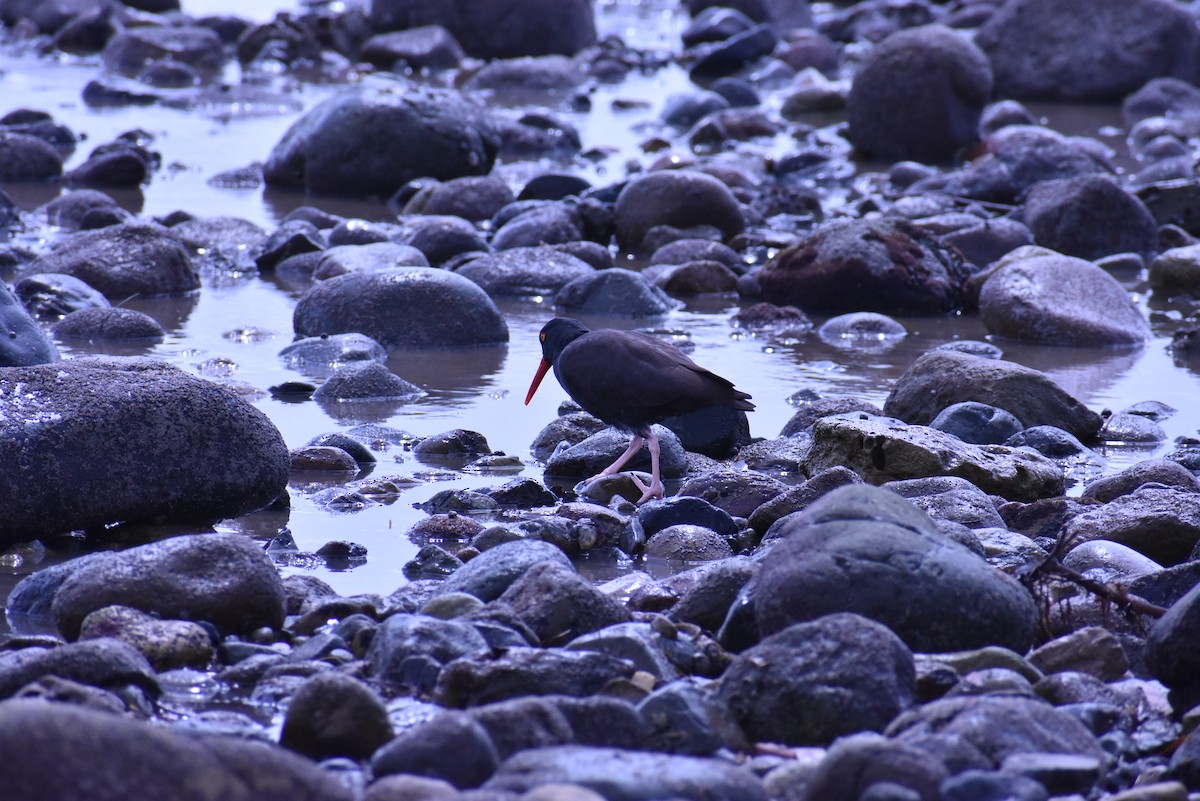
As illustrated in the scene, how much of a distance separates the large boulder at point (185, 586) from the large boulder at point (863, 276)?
243 inches

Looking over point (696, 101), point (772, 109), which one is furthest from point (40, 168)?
point (772, 109)

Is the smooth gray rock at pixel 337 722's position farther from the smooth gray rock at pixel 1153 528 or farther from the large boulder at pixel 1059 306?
the large boulder at pixel 1059 306

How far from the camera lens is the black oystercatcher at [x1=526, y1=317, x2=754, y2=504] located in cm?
603

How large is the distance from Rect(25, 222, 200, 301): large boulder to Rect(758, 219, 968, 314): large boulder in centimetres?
385

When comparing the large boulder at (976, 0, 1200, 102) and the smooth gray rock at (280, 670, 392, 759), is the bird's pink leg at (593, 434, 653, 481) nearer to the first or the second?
the smooth gray rock at (280, 670, 392, 759)

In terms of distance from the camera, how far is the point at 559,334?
6.52m

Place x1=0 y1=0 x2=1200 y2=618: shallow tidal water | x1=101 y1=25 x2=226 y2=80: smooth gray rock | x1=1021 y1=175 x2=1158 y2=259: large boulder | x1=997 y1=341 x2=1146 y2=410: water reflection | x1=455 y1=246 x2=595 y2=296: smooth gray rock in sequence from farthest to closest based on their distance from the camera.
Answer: x1=101 y1=25 x2=226 y2=80: smooth gray rock < x1=1021 y1=175 x2=1158 y2=259: large boulder < x1=455 y1=246 x2=595 y2=296: smooth gray rock < x1=997 y1=341 x2=1146 y2=410: water reflection < x1=0 y1=0 x2=1200 y2=618: shallow tidal water

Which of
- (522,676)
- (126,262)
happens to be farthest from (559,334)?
(126,262)

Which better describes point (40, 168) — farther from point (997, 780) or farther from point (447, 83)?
point (997, 780)

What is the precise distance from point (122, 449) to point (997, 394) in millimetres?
3959

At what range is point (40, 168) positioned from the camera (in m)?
13.8

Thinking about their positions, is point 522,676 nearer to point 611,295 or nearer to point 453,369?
point 453,369

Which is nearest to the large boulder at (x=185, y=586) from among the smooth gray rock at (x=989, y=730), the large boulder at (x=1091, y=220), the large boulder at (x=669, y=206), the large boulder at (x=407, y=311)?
the smooth gray rock at (x=989, y=730)

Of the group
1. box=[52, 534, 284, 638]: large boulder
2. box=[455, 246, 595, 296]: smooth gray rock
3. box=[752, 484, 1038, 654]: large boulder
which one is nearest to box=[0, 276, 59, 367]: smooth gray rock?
box=[52, 534, 284, 638]: large boulder
